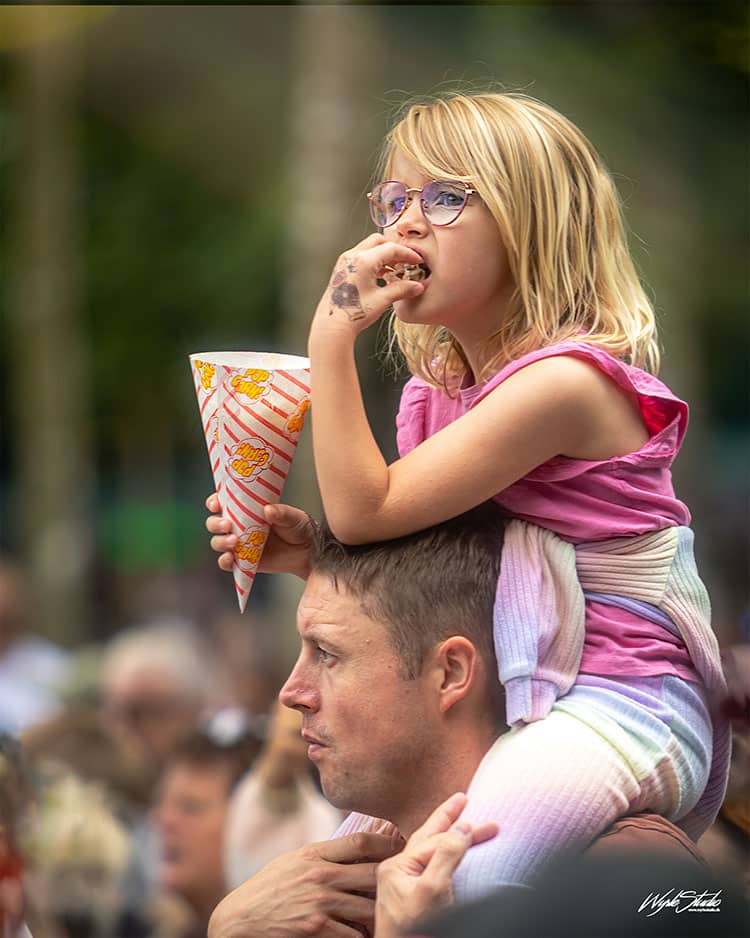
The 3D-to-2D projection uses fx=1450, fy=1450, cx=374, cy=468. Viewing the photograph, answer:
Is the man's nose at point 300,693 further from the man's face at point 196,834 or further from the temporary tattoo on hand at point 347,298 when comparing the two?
the man's face at point 196,834

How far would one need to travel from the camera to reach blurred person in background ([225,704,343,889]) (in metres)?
4.70

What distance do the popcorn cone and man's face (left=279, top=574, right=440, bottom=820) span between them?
197 mm

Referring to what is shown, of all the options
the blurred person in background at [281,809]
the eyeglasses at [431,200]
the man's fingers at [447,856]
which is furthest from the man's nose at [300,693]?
the blurred person in background at [281,809]

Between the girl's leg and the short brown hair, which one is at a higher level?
the short brown hair

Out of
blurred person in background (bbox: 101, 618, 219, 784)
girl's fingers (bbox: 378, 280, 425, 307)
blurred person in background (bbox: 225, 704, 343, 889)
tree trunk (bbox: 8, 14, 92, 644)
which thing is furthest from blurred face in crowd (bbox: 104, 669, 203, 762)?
tree trunk (bbox: 8, 14, 92, 644)

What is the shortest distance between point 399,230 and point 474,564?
0.64 m

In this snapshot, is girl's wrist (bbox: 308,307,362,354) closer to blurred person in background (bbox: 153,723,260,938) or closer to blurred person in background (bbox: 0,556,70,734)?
blurred person in background (bbox: 153,723,260,938)

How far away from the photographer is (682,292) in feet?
52.4

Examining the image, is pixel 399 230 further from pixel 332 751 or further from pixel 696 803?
pixel 696 803

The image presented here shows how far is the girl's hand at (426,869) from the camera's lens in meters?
2.44

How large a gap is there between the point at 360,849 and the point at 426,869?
39 centimetres

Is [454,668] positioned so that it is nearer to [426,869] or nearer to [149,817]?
[426,869]

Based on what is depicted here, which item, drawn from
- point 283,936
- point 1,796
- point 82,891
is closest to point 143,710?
point 82,891

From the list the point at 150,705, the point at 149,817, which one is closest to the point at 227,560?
the point at 149,817
